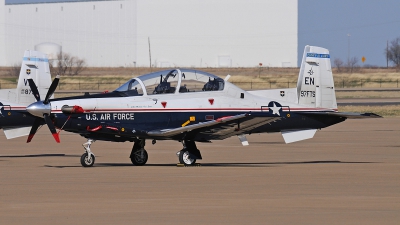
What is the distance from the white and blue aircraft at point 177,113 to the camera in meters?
15.2

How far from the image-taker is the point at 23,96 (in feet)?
62.7

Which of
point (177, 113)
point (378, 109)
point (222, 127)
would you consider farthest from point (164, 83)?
point (378, 109)

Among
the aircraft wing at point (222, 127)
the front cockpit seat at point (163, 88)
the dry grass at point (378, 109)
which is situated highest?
the front cockpit seat at point (163, 88)

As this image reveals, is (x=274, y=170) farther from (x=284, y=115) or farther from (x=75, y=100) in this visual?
(x=75, y=100)

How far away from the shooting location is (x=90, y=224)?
923 centimetres

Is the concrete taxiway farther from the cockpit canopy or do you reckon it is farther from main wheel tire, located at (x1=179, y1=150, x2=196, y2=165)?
the cockpit canopy

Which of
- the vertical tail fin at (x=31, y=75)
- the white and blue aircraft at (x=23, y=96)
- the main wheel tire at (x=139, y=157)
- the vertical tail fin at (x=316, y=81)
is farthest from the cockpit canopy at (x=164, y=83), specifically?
the vertical tail fin at (x=31, y=75)

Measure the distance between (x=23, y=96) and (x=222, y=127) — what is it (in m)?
5.91

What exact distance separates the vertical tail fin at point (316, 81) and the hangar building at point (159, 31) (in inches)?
2811

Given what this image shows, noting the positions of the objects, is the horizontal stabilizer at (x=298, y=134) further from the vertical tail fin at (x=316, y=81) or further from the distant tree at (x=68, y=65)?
the distant tree at (x=68, y=65)

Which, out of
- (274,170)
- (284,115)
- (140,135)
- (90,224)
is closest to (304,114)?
(284,115)

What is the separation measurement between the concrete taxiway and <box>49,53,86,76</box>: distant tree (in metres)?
74.8

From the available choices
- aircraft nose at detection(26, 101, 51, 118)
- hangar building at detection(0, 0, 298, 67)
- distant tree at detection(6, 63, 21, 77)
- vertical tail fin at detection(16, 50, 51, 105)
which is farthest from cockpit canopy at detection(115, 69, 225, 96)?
distant tree at detection(6, 63, 21, 77)

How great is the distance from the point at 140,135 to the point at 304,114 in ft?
12.2
